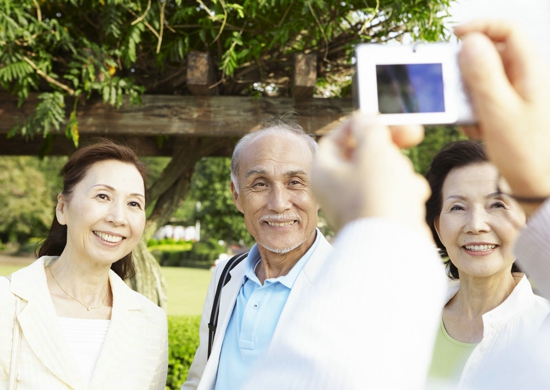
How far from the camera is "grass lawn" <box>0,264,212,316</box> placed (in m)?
14.2

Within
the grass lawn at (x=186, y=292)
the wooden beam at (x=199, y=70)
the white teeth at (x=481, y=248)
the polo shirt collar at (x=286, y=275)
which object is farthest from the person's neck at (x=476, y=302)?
the grass lawn at (x=186, y=292)

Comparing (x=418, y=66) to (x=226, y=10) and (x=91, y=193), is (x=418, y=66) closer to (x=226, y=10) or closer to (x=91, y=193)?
(x=91, y=193)

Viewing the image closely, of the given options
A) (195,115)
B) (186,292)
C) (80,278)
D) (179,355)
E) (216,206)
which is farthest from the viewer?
(216,206)

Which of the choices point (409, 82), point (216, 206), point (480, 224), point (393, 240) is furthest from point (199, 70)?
point (216, 206)

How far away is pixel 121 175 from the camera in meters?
2.59

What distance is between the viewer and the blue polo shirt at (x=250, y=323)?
92.8 inches

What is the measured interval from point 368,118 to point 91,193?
2110 mm

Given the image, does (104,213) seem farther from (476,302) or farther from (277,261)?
(476,302)

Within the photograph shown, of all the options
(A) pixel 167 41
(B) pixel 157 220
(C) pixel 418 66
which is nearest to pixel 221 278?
(C) pixel 418 66

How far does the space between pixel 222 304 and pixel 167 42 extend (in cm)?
266

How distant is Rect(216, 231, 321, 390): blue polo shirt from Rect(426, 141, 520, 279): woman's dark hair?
0.65 m

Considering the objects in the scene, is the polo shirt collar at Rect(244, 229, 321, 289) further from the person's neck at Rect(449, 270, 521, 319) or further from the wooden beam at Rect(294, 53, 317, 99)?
the wooden beam at Rect(294, 53, 317, 99)

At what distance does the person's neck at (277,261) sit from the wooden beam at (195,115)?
1.83m

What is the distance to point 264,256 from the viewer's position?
8.84 feet
